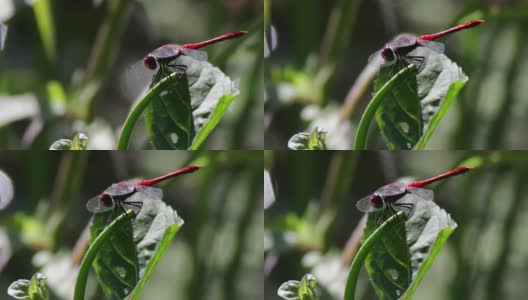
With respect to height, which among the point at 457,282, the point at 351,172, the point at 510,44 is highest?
the point at 510,44

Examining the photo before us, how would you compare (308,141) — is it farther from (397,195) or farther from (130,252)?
(130,252)

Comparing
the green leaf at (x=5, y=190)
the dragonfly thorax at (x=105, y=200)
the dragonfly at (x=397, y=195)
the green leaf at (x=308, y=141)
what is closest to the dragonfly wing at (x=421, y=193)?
the dragonfly at (x=397, y=195)

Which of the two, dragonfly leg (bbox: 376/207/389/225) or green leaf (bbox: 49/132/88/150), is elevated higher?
green leaf (bbox: 49/132/88/150)

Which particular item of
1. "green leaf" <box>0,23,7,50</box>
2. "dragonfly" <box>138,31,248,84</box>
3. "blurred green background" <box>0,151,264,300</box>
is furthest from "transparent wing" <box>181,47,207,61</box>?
"green leaf" <box>0,23,7,50</box>

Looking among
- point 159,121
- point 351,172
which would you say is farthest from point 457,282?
point 159,121

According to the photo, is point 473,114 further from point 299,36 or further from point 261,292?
point 261,292

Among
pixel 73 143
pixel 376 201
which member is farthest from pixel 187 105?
pixel 376 201

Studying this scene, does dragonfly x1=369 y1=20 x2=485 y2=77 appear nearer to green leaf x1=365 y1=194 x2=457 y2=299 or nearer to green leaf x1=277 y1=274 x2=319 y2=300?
green leaf x1=365 y1=194 x2=457 y2=299
